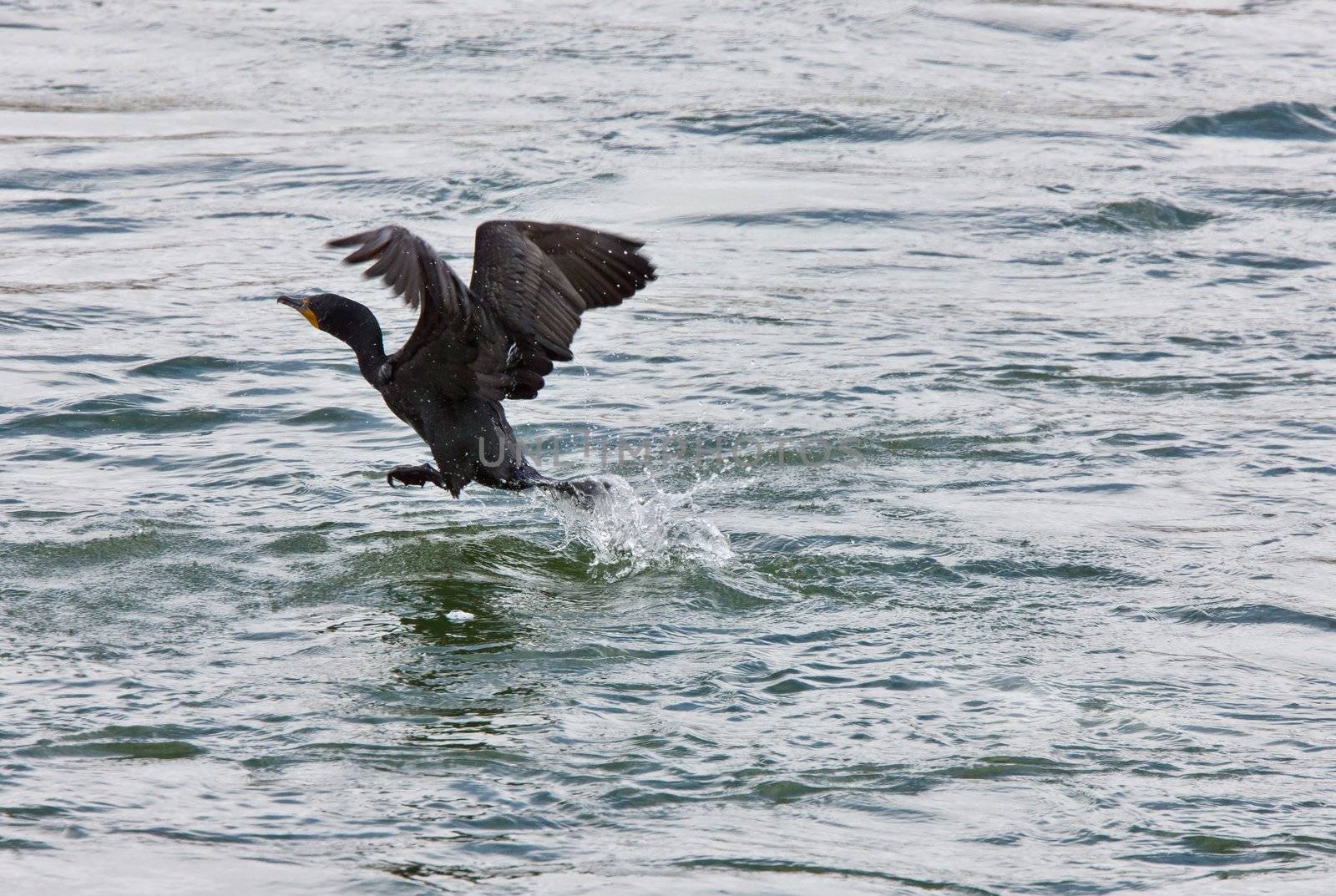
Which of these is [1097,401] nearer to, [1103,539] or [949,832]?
[1103,539]

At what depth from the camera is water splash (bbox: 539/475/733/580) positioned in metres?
5.68

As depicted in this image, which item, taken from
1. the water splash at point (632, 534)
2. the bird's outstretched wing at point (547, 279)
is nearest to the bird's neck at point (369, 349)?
the bird's outstretched wing at point (547, 279)

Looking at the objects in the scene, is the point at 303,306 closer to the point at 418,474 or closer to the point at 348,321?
the point at 348,321

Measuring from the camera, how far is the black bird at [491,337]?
5336mm

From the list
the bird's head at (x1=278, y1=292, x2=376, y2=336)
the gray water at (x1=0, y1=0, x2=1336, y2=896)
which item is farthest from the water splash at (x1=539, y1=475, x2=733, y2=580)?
the bird's head at (x1=278, y1=292, x2=376, y2=336)

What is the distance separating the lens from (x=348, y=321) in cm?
586

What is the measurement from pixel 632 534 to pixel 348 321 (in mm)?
1190

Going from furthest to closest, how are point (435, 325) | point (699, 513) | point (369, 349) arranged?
1. point (699, 513)
2. point (369, 349)
3. point (435, 325)

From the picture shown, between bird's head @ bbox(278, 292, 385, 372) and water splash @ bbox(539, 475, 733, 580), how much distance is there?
0.78m

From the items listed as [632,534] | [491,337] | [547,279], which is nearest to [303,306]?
[491,337]

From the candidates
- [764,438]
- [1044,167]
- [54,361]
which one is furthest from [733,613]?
[1044,167]

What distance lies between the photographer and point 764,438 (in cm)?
684

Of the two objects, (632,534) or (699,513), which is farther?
(699,513)

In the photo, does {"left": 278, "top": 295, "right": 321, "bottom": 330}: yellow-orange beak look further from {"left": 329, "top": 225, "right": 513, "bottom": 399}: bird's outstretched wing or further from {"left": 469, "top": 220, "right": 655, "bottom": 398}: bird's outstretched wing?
{"left": 469, "top": 220, "right": 655, "bottom": 398}: bird's outstretched wing
